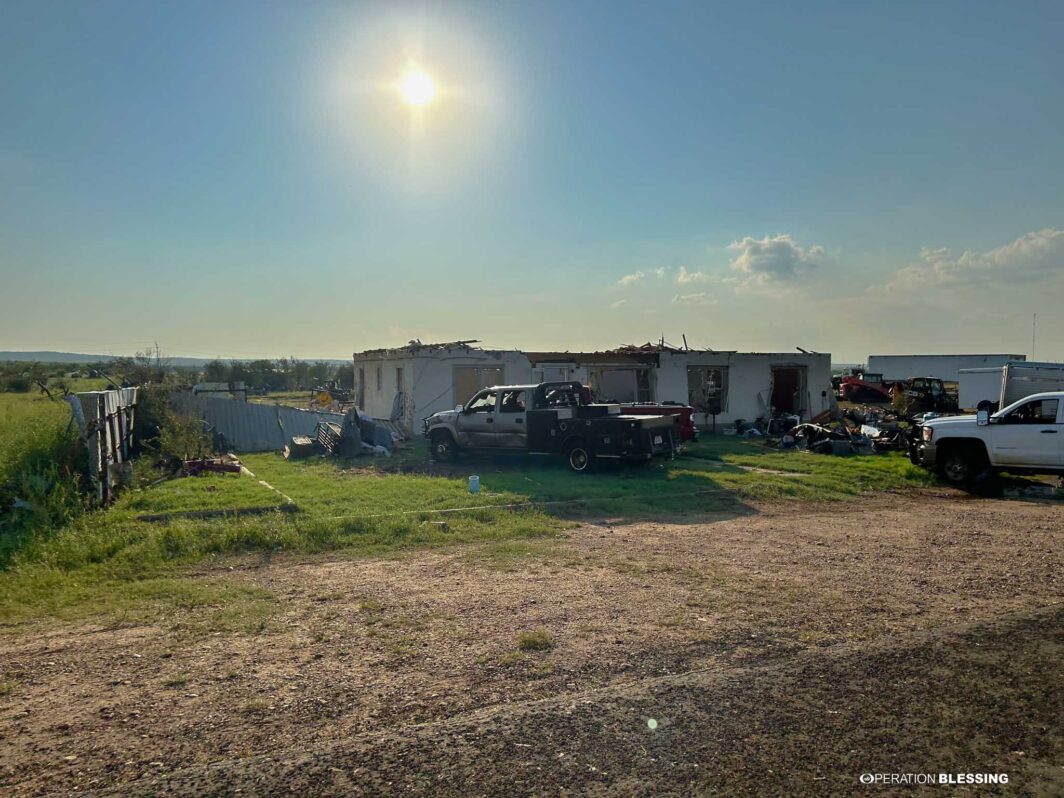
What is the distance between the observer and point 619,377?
26.8 m

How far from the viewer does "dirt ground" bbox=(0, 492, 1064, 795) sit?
3.66 m

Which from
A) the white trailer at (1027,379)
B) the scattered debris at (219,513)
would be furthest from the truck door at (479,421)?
the white trailer at (1027,379)

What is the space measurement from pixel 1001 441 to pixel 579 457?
26.2ft

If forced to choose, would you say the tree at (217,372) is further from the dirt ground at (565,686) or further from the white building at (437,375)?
the dirt ground at (565,686)

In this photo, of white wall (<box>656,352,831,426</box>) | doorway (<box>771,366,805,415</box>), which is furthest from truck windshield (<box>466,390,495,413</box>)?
doorway (<box>771,366,805,415</box>)

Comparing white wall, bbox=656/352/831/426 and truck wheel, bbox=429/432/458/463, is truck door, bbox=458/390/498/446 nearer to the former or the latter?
truck wheel, bbox=429/432/458/463

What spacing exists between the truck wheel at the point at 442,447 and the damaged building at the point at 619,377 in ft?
16.8

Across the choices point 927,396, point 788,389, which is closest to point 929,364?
point 927,396

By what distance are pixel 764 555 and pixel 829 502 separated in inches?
194

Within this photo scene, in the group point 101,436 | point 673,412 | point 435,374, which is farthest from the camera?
point 435,374

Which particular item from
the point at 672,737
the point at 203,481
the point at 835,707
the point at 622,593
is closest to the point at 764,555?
the point at 622,593

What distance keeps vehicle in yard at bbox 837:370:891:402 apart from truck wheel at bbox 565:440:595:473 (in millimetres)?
31078

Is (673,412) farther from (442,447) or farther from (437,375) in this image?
(437,375)

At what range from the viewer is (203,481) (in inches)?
540
